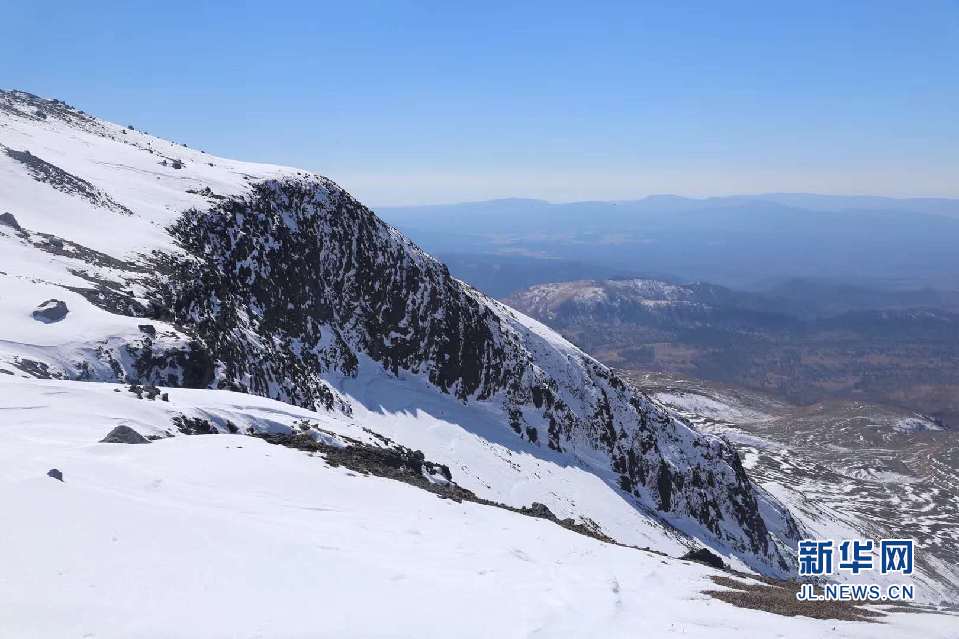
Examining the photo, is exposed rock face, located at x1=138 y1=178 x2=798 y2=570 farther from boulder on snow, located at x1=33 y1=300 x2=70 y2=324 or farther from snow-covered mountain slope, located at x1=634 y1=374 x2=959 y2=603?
snow-covered mountain slope, located at x1=634 y1=374 x2=959 y2=603

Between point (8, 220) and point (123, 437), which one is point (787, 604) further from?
point (8, 220)

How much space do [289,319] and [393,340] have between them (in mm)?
12676

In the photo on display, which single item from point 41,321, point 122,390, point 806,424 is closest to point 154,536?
point 122,390

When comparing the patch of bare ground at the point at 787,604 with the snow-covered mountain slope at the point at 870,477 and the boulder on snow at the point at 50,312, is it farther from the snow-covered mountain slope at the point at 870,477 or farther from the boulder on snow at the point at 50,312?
the snow-covered mountain slope at the point at 870,477

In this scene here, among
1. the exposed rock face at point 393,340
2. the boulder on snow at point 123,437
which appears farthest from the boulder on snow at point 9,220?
the boulder on snow at point 123,437

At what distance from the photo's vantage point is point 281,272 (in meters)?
51.3

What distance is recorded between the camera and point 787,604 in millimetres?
15008

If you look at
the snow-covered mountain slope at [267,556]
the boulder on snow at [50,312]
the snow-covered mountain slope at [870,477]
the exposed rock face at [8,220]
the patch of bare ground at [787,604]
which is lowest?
the snow-covered mountain slope at [870,477]

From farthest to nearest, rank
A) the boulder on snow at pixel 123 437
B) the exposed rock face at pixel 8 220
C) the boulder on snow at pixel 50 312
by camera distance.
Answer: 1. the exposed rock face at pixel 8 220
2. the boulder on snow at pixel 50 312
3. the boulder on snow at pixel 123 437

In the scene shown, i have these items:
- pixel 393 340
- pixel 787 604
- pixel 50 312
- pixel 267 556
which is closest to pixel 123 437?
pixel 267 556

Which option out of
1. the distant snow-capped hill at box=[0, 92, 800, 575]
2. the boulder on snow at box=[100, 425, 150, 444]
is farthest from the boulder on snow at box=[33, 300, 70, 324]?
the boulder on snow at box=[100, 425, 150, 444]

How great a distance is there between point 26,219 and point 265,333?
660 inches

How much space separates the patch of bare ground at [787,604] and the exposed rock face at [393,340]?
28.1 meters

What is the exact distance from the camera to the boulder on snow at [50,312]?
83.1ft
